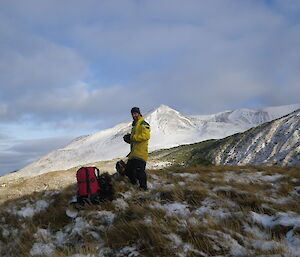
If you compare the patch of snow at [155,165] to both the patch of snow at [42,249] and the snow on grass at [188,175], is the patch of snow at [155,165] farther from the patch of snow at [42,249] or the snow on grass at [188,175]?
the patch of snow at [42,249]

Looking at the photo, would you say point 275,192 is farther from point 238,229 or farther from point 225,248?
point 225,248

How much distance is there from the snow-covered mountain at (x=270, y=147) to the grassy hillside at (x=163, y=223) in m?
31.2

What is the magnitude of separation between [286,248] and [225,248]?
0.92 meters

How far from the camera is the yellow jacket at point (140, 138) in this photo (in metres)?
8.78

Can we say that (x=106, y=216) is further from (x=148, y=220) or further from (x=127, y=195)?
(x=127, y=195)

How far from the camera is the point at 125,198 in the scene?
8.11 m

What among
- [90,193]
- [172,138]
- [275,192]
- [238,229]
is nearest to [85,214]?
[90,193]

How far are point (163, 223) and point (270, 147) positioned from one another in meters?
47.4

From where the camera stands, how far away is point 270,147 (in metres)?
47.8

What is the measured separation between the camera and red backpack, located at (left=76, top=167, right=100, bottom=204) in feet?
25.7

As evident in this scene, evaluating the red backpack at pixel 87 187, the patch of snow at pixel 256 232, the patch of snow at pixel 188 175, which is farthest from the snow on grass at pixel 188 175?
the patch of snow at pixel 256 232

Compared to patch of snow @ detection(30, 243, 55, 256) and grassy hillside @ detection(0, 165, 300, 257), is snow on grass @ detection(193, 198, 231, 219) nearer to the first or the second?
grassy hillside @ detection(0, 165, 300, 257)

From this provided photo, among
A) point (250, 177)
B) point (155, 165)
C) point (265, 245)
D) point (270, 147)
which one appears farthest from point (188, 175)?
point (155, 165)

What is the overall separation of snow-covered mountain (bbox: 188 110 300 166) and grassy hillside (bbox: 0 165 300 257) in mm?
31222
